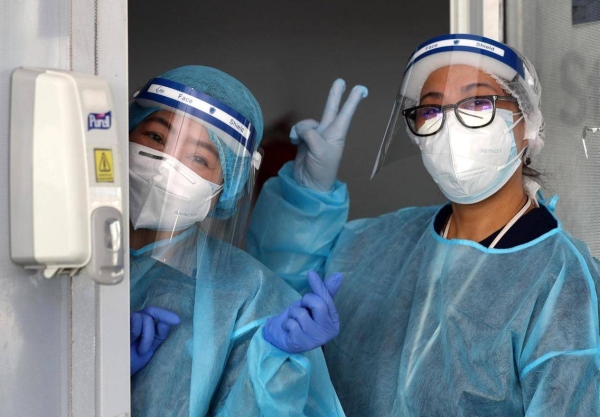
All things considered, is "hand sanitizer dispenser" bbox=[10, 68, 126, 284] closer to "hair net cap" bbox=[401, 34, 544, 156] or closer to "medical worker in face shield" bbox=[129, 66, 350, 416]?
"medical worker in face shield" bbox=[129, 66, 350, 416]

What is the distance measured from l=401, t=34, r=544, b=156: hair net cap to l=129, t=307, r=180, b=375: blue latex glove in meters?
0.92

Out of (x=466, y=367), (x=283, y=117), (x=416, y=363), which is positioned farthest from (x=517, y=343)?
(x=283, y=117)

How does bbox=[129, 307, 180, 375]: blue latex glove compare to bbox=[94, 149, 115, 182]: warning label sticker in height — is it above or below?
below

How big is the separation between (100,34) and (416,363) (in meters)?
1.04

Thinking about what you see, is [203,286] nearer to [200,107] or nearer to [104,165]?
[200,107]

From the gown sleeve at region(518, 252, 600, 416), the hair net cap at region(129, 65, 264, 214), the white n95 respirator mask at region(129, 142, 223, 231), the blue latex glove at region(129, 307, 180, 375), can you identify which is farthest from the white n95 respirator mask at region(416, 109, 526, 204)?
the blue latex glove at region(129, 307, 180, 375)

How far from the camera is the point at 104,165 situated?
38.9 inches

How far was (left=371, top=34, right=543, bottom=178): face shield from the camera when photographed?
1782mm

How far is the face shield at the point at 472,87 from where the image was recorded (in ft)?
5.85

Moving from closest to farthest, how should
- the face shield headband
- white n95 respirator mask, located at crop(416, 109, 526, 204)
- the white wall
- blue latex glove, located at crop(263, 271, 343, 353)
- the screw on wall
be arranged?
1. blue latex glove, located at crop(263, 271, 343, 353)
2. the face shield headband
3. white n95 respirator mask, located at crop(416, 109, 526, 204)
4. the screw on wall
5. the white wall

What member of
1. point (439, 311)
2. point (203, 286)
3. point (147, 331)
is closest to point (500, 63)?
point (439, 311)

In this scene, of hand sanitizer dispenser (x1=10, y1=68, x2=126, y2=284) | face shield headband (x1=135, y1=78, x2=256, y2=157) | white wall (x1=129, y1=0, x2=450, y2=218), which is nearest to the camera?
hand sanitizer dispenser (x1=10, y1=68, x2=126, y2=284)

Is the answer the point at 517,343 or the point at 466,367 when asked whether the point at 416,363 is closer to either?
the point at 466,367

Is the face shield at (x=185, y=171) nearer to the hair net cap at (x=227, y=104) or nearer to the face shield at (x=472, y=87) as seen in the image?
the hair net cap at (x=227, y=104)
